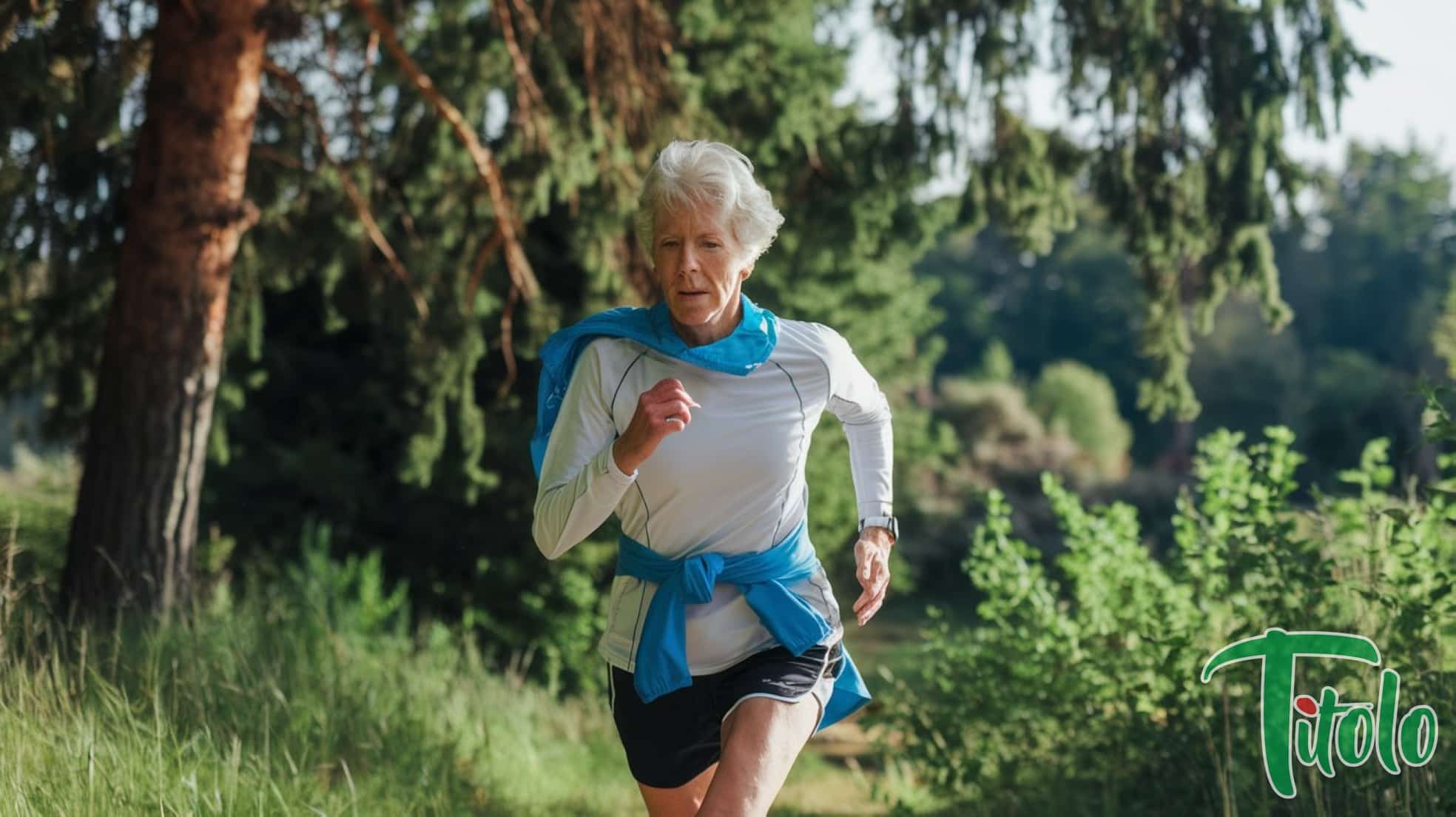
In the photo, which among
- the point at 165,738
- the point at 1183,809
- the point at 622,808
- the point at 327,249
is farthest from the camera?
the point at 327,249

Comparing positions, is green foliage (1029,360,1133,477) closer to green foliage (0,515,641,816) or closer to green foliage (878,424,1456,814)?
green foliage (0,515,641,816)

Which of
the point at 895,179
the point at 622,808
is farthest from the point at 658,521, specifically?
the point at 895,179

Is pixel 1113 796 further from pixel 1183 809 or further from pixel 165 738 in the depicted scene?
pixel 165 738

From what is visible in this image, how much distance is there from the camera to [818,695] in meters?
3.18

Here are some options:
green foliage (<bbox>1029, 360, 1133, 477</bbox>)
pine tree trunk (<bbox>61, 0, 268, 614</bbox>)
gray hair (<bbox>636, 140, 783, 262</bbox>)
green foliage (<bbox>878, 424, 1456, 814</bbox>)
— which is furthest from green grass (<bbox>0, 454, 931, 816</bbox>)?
green foliage (<bbox>1029, 360, 1133, 477</bbox>)

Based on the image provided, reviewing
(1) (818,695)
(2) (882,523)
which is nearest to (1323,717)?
(2) (882,523)

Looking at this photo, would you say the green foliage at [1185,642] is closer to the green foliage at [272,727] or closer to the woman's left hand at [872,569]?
the woman's left hand at [872,569]

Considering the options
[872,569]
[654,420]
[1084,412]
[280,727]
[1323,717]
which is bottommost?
[1084,412]

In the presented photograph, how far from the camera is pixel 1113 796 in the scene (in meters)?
5.39

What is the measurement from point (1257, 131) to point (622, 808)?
4.47m

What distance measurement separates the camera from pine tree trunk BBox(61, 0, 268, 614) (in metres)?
6.19

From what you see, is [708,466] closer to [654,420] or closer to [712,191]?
[654,420]

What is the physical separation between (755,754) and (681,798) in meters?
0.35

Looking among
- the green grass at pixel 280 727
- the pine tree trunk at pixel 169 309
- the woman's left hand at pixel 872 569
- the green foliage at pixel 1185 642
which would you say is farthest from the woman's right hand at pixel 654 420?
the pine tree trunk at pixel 169 309
